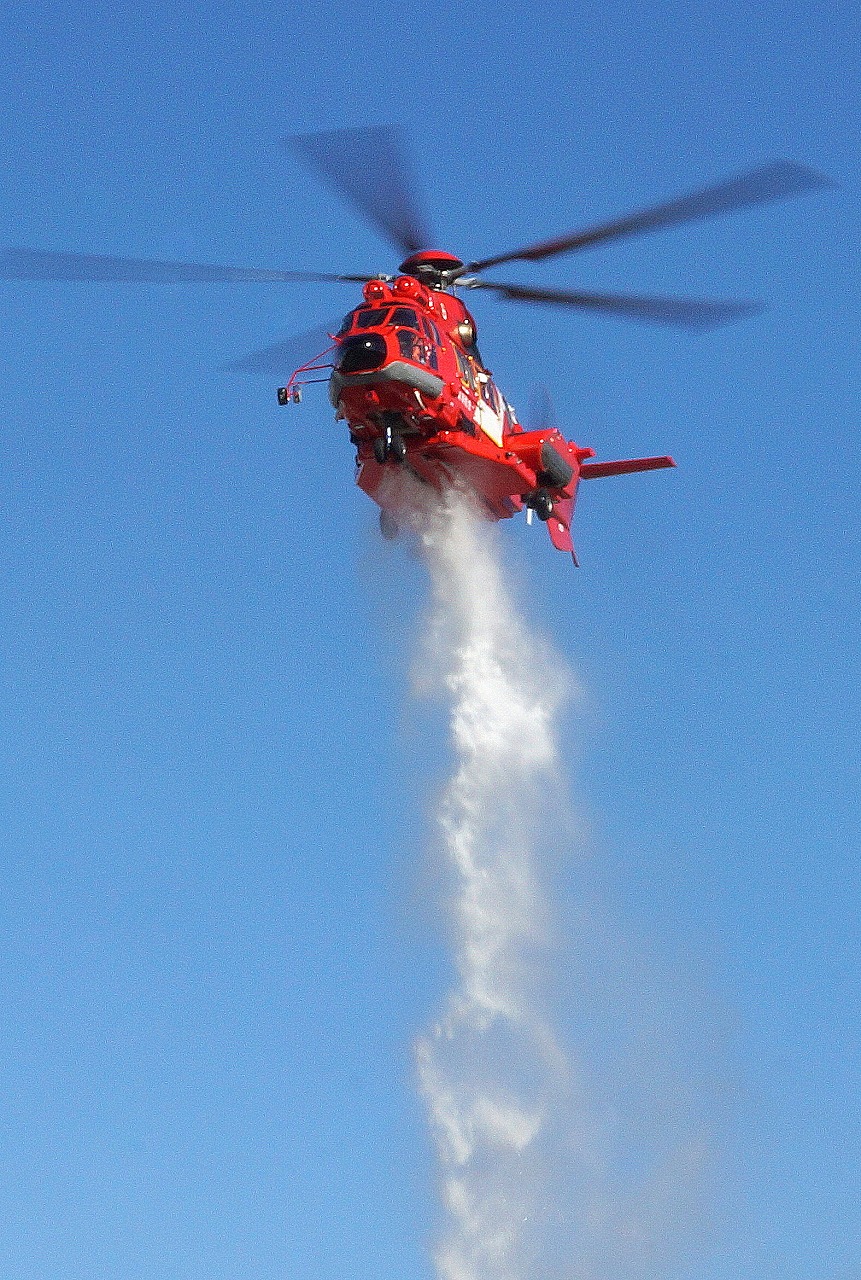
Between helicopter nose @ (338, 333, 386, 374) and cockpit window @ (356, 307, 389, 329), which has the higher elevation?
cockpit window @ (356, 307, 389, 329)

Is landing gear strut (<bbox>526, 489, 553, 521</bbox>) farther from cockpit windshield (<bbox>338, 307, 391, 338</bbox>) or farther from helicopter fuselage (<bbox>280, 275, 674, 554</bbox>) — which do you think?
cockpit windshield (<bbox>338, 307, 391, 338</bbox>)

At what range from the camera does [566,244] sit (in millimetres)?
37375

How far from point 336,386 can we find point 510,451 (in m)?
3.82

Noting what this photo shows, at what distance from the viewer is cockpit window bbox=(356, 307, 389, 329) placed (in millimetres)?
37041

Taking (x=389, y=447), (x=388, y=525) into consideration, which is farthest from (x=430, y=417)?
(x=388, y=525)

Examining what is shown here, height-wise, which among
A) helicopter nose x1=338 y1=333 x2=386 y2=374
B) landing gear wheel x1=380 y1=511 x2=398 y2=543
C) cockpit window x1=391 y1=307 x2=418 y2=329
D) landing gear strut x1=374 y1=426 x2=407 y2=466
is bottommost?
landing gear strut x1=374 y1=426 x2=407 y2=466

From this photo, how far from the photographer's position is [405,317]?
37.3 metres

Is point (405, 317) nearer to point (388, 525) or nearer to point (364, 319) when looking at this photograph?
point (364, 319)

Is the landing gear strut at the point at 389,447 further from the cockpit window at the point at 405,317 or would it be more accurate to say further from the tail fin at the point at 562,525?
the tail fin at the point at 562,525

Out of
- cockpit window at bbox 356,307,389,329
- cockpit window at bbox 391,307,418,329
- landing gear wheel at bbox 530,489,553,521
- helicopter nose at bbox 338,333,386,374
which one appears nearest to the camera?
helicopter nose at bbox 338,333,386,374

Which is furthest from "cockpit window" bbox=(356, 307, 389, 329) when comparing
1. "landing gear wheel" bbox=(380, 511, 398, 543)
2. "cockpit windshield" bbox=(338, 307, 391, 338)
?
"landing gear wheel" bbox=(380, 511, 398, 543)

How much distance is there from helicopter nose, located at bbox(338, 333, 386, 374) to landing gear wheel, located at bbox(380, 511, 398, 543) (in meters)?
3.85

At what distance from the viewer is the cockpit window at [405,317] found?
1463 inches

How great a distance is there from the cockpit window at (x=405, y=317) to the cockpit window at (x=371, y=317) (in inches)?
6.0
